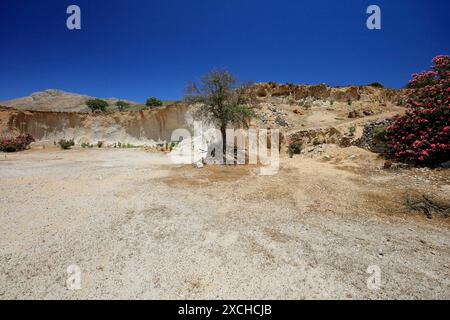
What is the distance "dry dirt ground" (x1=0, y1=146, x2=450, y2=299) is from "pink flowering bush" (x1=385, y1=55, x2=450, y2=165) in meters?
1.31

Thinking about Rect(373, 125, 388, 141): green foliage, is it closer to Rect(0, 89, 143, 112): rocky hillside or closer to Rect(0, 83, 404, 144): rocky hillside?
Rect(0, 83, 404, 144): rocky hillside

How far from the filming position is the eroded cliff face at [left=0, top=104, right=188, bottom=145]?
24844 mm

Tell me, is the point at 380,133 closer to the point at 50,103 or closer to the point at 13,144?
the point at 13,144

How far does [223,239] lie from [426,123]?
39.0 ft

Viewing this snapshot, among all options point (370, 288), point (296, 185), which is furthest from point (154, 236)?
point (296, 185)

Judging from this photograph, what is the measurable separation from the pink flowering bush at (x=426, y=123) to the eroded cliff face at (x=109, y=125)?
1992cm

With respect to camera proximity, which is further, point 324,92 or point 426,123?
point 324,92

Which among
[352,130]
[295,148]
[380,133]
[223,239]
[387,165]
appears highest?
[352,130]

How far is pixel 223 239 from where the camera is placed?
446cm

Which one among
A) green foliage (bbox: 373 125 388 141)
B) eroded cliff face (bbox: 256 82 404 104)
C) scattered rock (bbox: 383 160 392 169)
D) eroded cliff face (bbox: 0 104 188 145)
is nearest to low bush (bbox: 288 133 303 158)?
green foliage (bbox: 373 125 388 141)

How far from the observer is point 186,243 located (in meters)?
4.31

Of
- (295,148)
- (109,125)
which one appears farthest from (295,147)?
(109,125)
